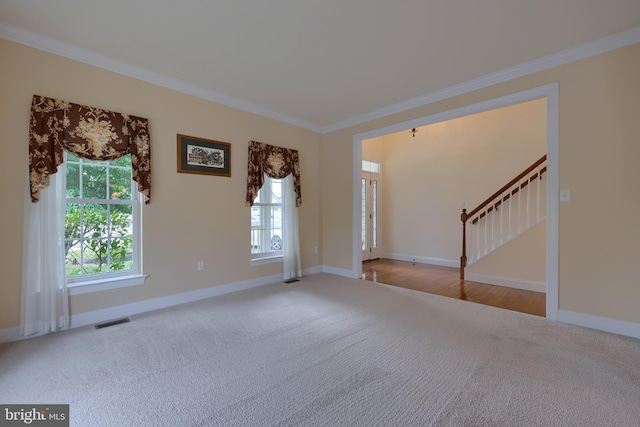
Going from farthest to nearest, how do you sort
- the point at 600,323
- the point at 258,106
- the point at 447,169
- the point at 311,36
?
1. the point at 447,169
2. the point at 258,106
3. the point at 600,323
4. the point at 311,36

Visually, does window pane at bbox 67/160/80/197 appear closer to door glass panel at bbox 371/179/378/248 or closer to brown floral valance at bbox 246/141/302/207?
brown floral valance at bbox 246/141/302/207

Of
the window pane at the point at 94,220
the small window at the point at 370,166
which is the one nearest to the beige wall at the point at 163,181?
the window pane at the point at 94,220

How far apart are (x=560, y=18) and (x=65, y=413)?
4515mm

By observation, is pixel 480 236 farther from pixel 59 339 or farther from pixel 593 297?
pixel 59 339

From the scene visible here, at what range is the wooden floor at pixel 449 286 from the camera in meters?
3.50

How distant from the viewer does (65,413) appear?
5.18 ft

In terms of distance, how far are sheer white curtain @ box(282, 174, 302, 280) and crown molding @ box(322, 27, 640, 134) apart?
1.85m

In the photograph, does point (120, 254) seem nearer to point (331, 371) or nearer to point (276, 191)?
point (276, 191)

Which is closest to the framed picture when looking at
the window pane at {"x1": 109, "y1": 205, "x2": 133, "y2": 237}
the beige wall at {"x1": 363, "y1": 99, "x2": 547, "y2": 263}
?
the window pane at {"x1": 109, "y1": 205, "x2": 133, "y2": 237}

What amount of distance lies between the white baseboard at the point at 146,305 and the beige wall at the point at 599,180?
3874mm

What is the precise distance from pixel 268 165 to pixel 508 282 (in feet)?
13.7

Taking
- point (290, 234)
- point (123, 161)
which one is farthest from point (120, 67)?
point (290, 234)

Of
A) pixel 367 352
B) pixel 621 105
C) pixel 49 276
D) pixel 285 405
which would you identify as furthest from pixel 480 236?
pixel 49 276

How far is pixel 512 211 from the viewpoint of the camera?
446cm
